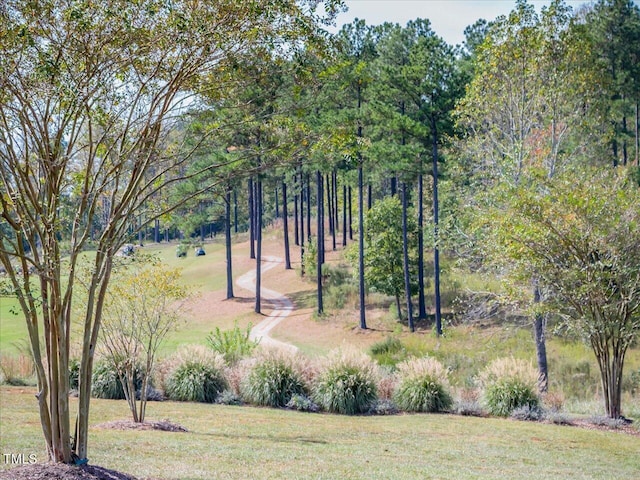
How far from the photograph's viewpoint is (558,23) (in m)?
21.2

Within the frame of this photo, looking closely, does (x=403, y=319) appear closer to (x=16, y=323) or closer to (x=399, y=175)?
(x=399, y=175)

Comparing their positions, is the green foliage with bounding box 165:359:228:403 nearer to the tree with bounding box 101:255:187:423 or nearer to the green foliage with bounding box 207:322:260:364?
the green foliage with bounding box 207:322:260:364

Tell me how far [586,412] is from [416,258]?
21173 mm

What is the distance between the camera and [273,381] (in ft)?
53.4

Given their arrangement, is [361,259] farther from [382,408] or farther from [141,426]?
[141,426]

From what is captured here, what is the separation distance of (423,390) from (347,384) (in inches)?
73.7

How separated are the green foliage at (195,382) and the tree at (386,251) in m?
19.8

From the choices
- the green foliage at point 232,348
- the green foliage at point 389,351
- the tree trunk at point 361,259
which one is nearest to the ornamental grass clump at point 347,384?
the green foliage at point 232,348

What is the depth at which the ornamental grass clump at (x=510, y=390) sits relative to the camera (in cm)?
1588

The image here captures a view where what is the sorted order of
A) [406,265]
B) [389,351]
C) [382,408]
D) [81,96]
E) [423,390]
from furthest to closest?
[406,265]
[389,351]
[423,390]
[382,408]
[81,96]

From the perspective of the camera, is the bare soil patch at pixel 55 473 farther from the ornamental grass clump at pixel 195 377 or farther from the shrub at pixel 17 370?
the shrub at pixel 17 370

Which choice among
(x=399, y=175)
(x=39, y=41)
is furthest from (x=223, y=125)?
(x=399, y=175)

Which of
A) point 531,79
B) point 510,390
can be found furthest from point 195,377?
point 531,79

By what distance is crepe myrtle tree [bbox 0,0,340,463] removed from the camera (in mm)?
6383
